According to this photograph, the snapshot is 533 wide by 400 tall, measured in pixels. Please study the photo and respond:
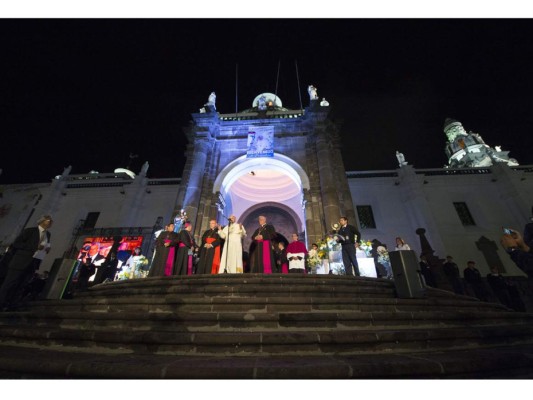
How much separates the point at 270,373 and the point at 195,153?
1351 centimetres

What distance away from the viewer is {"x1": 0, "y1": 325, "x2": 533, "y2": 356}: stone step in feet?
9.64

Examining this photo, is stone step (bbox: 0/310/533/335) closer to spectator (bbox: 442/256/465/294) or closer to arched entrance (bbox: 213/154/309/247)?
spectator (bbox: 442/256/465/294)

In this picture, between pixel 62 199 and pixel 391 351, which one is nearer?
pixel 391 351

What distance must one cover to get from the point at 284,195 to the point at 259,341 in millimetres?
16165

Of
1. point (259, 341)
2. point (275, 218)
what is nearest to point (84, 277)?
point (259, 341)

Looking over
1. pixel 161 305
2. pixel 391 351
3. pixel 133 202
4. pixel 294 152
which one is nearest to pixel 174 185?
pixel 133 202

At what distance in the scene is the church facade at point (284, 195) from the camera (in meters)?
13.5

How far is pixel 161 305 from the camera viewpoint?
13.9ft

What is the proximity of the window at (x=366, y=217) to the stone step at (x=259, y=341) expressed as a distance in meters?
14.3

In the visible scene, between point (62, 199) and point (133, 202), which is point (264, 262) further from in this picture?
point (62, 199)

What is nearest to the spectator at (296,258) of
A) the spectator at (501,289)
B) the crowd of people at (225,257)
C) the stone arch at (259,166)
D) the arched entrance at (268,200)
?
the crowd of people at (225,257)

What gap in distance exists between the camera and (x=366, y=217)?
17531 mm

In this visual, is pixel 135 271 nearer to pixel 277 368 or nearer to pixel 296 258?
pixel 296 258

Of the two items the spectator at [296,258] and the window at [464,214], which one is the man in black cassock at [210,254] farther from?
the window at [464,214]
